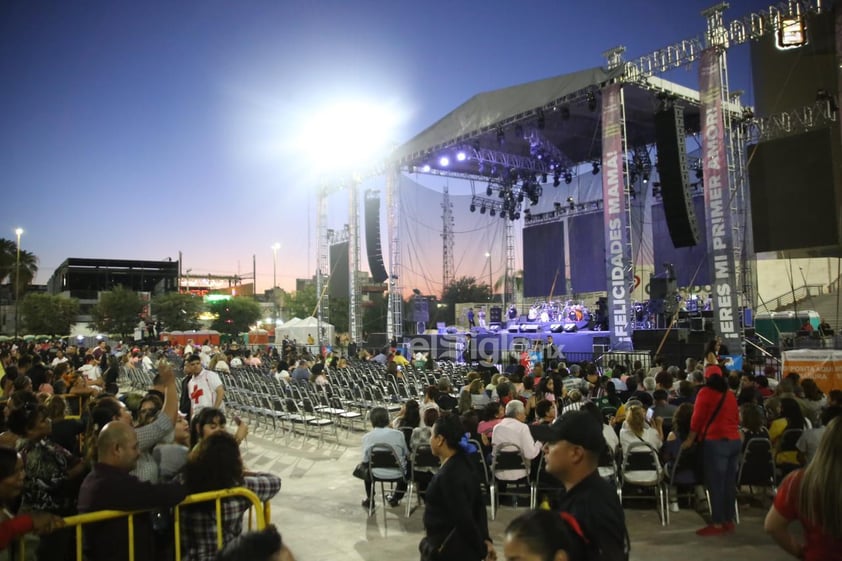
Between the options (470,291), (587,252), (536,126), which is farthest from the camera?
(470,291)

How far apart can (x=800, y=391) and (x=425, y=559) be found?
641 cm

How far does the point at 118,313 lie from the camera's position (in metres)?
41.3

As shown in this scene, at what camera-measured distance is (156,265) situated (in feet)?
216

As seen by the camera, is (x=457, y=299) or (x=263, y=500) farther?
(x=457, y=299)

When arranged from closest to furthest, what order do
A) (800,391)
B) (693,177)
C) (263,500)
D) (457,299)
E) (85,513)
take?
(85,513) → (263,500) → (800,391) → (693,177) → (457,299)

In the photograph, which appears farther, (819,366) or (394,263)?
(394,263)

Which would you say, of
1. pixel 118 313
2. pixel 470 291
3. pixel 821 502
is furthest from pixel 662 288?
pixel 118 313

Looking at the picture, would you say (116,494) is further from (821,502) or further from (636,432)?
(636,432)

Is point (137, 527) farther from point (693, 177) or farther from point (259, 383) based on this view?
point (693, 177)

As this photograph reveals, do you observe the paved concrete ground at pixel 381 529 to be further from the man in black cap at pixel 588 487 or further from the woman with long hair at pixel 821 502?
the man in black cap at pixel 588 487

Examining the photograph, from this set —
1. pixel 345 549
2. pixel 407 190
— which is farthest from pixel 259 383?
pixel 407 190

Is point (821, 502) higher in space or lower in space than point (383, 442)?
higher

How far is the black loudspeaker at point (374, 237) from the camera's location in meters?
25.8

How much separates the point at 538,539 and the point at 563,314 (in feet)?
72.6
